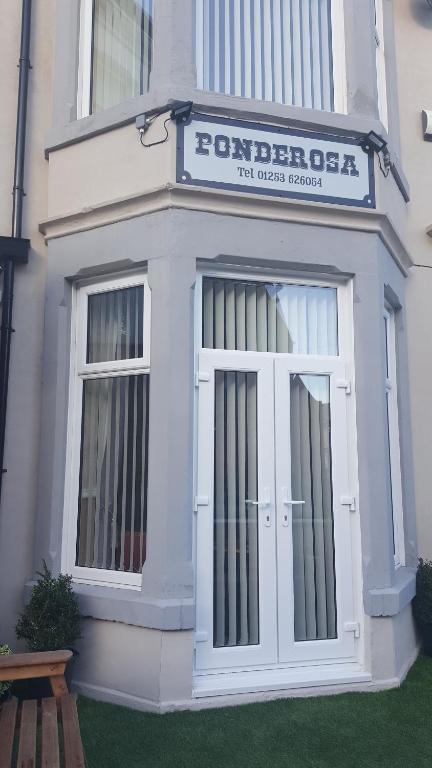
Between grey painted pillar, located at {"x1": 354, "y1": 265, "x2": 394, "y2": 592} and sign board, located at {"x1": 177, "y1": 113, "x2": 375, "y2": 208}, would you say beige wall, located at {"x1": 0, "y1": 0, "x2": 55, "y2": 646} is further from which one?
grey painted pillar, located at {"x1": 354, "y1": 265, "x2": 394, "y2": 592}

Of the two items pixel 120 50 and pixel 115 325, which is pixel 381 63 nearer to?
pixel 120 50

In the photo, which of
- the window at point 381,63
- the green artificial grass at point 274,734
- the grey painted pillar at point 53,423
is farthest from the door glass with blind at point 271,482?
the window at point 381,63

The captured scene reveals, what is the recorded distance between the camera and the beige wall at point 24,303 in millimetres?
4859

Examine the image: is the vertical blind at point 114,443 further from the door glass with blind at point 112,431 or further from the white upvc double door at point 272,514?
the white upvc double door at point 272,514

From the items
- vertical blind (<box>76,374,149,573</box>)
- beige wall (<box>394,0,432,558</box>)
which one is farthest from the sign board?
vertical blind (<box>76,374,149,573</box>)

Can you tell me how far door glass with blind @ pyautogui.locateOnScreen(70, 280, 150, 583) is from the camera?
15.5ft

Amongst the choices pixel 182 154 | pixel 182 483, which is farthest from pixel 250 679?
pixel 182 154

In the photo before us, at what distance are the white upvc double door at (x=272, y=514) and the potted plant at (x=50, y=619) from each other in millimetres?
869

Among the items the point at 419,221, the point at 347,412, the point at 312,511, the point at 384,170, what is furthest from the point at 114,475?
the point at 419,221

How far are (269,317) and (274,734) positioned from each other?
2.91 meters

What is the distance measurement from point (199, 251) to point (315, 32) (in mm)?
2417

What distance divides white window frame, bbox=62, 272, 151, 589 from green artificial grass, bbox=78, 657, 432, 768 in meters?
0.85

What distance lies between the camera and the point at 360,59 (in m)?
5.32

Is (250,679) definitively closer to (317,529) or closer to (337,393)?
(317,529)
